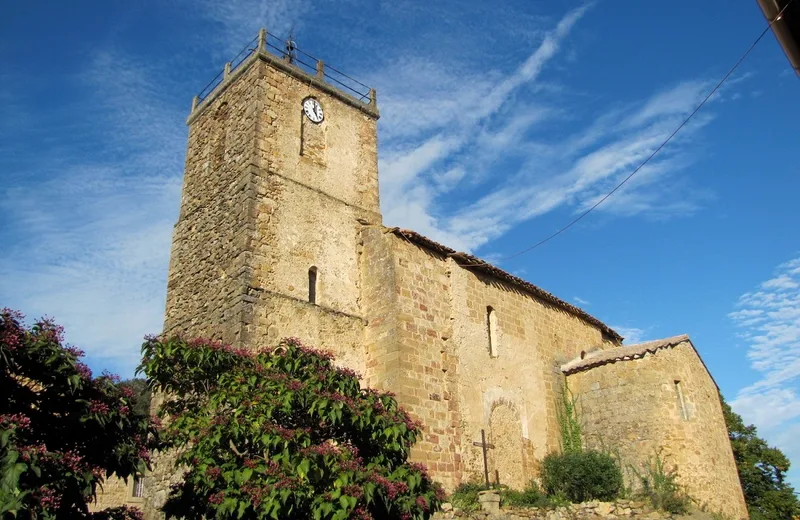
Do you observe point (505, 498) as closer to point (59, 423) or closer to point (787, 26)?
point (59, 423)

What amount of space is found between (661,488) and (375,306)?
815 centimetres

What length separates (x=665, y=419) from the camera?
17.5m

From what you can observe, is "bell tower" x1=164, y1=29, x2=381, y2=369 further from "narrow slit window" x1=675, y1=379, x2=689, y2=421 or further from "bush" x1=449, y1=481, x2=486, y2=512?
"narrow slit window" x1=675, y1=379, x2=689, y2=421

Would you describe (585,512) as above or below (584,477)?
below

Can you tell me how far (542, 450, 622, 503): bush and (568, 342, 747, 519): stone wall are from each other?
0.99 metres

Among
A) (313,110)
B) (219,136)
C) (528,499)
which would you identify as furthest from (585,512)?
(219,136)

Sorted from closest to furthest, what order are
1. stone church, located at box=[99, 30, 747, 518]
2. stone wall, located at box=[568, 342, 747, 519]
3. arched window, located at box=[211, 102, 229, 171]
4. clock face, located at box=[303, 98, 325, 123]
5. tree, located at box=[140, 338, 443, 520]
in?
tree, located at box=[140, 338, 443, 520], stone church, located at box=[99, 30, 747, 518], stone wall, located at box=[568, 342, 747, 519], arched window, located at box=[211, 102, 229, 171], clock face, located at box=[303, 98, 325, 123]

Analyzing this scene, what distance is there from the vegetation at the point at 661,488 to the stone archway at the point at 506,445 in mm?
2920

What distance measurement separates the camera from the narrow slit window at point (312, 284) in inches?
620

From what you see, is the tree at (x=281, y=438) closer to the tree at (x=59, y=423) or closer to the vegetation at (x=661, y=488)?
the tree at (x=59, y=423)

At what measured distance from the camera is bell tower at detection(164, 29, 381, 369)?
14875 millimetres

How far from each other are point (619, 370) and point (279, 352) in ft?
35.3

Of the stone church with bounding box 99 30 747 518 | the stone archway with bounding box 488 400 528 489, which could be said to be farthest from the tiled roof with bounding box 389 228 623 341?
the stone archway with bounding box 488 400 528 489

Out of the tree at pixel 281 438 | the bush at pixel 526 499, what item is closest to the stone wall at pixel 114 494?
the bush at pixel 526 499
